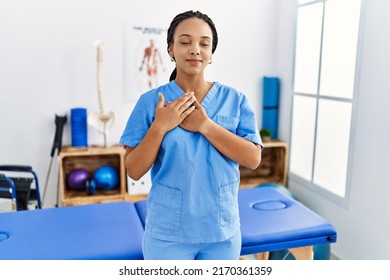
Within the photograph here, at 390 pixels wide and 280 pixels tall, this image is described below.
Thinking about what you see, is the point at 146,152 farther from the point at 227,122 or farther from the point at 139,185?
the point at 139,185

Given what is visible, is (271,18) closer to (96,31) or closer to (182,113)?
(96,31)

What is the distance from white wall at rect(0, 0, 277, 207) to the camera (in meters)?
2.85

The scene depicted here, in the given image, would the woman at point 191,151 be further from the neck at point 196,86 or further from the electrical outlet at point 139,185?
the electrical outlet at point 139,185

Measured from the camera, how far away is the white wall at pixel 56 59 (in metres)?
2.85

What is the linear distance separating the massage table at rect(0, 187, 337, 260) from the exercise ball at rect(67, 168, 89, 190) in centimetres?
106

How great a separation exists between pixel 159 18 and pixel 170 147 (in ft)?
7.47

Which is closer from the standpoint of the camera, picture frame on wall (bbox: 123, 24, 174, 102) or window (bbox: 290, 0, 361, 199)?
window (bbox: 290, 0, 361, 199)

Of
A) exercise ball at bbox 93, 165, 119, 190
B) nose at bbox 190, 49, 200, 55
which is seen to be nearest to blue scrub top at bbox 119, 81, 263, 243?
nose at bbox 190, 49, 200, 55

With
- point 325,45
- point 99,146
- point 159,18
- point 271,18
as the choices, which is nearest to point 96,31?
point 159,18

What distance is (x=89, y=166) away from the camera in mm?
3168

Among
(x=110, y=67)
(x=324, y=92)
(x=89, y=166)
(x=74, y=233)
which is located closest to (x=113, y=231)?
(x=74, y=233)

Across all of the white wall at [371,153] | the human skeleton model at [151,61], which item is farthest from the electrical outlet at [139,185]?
the white wall at [371,153]

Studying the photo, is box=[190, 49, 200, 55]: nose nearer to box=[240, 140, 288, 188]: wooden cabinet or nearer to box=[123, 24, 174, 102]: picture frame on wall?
box=[123, 24, 174, 102]: picture frame on wall
